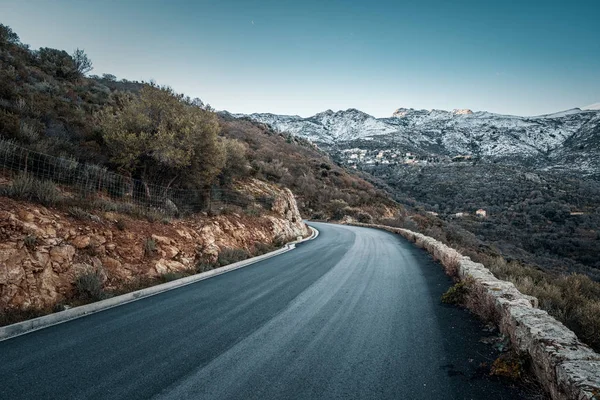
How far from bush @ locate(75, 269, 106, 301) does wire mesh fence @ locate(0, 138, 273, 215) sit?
9.94 ft

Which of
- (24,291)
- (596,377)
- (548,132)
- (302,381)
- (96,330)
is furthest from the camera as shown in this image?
(548,132)

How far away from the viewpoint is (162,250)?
8.74 metres

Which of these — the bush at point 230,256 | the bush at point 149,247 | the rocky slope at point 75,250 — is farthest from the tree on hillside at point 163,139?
the bush at point 149,247

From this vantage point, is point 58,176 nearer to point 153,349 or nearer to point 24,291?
point 24,291

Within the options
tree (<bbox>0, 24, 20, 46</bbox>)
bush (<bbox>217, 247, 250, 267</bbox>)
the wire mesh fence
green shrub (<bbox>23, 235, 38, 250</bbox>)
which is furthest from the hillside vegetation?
tree (<bbox>0, 24, 20, 46</bbox>)

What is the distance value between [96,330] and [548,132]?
21416 cm

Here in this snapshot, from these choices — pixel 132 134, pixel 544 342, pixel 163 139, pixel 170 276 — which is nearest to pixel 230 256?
pixel 170 276

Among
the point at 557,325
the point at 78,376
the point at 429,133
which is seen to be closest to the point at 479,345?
the point at 557,325

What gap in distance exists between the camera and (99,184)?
9469mm

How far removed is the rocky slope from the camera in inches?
215

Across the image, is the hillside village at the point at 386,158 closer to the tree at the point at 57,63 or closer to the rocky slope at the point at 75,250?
the tree at the point at 57,63

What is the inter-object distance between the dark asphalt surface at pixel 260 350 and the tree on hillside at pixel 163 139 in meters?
6.44

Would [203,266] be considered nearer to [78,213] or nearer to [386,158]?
[78,213]

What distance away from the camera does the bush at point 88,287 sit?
20.1 feet
